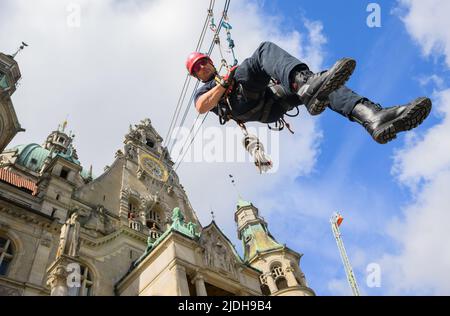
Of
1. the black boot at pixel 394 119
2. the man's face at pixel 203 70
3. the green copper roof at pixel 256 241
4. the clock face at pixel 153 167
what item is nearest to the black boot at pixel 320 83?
the black boot at pixel 394 119

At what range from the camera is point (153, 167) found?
30172 millimetres

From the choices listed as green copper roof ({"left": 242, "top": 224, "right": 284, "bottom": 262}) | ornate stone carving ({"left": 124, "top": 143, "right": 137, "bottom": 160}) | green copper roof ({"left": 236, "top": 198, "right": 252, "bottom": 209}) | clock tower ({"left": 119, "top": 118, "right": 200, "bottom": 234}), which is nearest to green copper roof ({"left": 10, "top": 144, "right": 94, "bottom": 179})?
clock tower ({"left": 119, "top": 118, "right": 200, "bottom": 234})

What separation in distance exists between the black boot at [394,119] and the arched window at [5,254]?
16.7 m

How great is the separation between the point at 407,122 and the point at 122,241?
17.9m

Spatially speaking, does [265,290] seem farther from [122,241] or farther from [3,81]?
[3,81]

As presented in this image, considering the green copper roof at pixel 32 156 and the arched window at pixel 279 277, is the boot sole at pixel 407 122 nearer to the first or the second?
the arched window at pixel 279 277

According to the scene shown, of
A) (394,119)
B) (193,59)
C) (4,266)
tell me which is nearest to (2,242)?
(4,266)

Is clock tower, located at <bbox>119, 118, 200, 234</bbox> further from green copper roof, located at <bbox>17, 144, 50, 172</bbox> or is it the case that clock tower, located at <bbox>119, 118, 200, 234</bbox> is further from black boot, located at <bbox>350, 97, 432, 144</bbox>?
green copper roof, located at <bbox>17, 144, 50, 172</bbox>

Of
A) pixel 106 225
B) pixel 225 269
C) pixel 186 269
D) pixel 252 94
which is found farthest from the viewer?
pixel 106 225

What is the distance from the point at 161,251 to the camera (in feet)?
51.9

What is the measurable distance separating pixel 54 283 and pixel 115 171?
15483 millimetres

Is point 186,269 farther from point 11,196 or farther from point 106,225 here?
point 11,196
